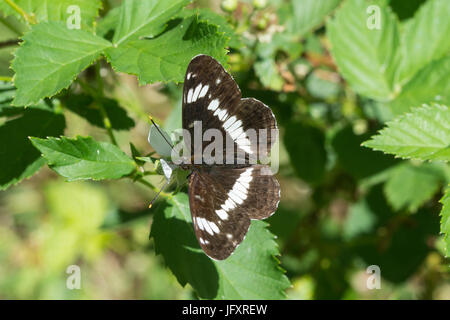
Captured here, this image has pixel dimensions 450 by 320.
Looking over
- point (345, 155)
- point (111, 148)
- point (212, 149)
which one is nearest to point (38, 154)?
point (111, 148)

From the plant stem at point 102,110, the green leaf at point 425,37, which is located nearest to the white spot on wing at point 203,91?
the plant stem at point 102,110

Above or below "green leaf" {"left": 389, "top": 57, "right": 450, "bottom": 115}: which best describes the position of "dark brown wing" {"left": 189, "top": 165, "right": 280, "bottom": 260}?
below

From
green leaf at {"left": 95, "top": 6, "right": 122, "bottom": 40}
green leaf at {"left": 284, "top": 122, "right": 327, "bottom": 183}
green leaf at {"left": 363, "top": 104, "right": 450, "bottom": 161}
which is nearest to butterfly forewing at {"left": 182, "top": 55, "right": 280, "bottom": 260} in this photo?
green leaf at {"left": 363, "top": 104, "right": 450, "bottom": 161}

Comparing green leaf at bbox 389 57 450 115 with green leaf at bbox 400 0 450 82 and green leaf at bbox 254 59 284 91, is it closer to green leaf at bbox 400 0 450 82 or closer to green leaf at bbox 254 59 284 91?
green leaf at bbox 400 0 450 82

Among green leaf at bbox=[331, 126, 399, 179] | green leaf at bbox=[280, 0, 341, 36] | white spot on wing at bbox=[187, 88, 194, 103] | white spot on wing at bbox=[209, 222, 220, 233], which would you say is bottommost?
white spot on wing at bbox=[209, 222, 220, 233]

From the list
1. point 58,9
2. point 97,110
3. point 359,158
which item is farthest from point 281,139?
point 58,9

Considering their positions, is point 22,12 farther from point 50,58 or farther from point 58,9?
point 50,58

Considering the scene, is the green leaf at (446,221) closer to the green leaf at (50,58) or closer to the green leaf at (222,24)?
the green leaf at (222,24)
